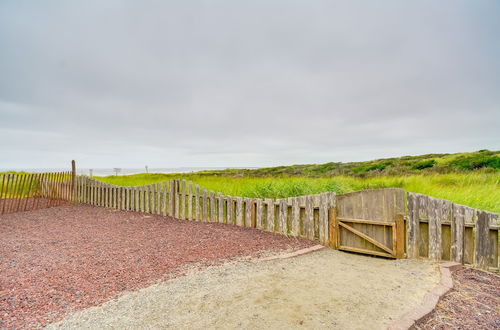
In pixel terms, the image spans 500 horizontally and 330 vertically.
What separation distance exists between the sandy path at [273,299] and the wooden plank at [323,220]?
1.34m

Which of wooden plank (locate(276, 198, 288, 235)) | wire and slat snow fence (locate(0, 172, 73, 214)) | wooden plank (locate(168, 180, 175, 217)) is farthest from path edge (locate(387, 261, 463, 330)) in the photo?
wire and slat snow fence (locate(0, 172, 73, 214))

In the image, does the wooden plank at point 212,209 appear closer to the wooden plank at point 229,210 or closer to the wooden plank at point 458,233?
the wooden plank at point 229,210

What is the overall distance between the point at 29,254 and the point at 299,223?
5709 mm

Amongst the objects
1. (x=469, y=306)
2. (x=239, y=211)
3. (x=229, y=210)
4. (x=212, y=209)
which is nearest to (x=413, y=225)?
(x=469, y=306)

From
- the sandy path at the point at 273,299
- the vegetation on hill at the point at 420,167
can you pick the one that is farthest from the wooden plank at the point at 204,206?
the vegetation on hill at the point at 420,167

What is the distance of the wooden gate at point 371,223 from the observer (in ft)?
18.4

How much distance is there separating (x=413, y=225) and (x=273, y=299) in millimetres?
3307

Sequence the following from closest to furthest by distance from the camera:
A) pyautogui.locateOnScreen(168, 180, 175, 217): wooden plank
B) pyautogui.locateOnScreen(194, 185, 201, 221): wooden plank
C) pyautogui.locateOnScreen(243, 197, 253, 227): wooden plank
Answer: pyautogui.locateOnScreen(243, 197, 253, 227): wooden plank → pyautogui.locateOnScreen(194, 185, 201, 221): wooden plank → pyautogui.locateOnScreen(168, 180, 175, 217): wooden plank

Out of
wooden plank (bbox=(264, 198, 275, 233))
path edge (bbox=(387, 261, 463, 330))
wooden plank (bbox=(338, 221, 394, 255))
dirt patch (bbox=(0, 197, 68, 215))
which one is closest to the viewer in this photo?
path edge (bbox=(387, 261, 463, 330))

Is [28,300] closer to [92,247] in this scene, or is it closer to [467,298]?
[92,247]

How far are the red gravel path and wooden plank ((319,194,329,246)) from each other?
49cm

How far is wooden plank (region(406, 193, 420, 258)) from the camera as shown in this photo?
5.37m

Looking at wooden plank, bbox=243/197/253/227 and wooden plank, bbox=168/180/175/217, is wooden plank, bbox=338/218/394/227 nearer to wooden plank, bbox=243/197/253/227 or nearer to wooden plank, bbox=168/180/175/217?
wooden plank, bbox=243/197/253/227

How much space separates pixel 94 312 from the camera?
345 centimetres
